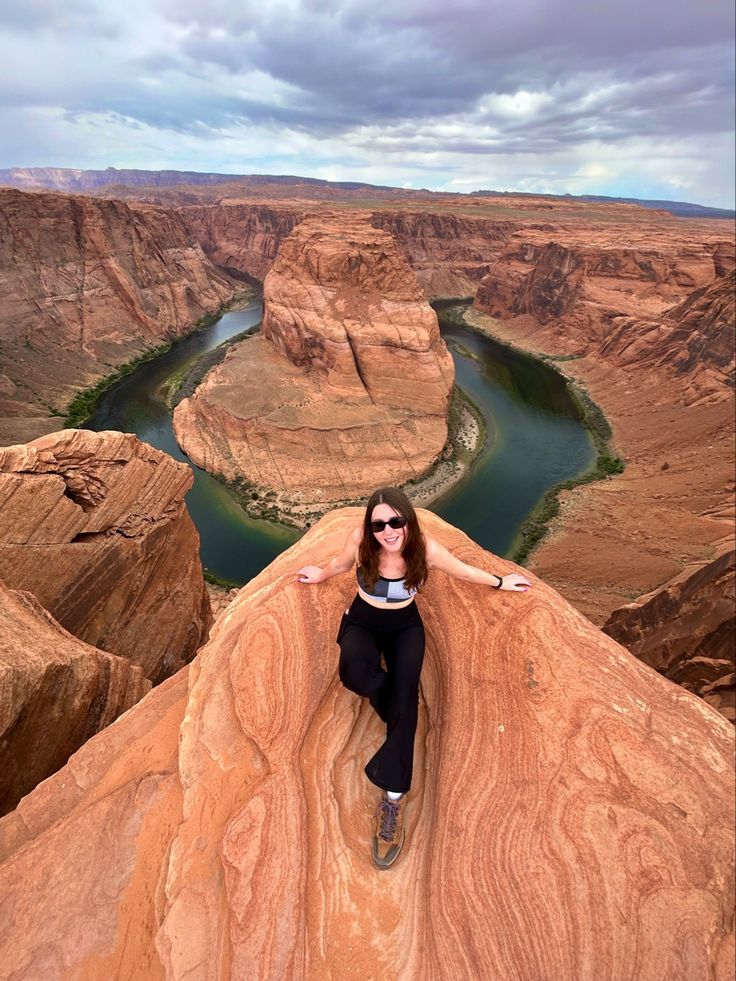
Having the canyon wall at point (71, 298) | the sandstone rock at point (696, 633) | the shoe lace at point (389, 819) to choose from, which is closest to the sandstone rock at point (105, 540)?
the shoe lace at point (389, 819)

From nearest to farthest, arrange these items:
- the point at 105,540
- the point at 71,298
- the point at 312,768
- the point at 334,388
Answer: the point at 312,768, the point at 105,540, the point at 334,388, the point at 71,298

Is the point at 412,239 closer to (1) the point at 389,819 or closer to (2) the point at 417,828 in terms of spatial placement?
(2) the point at 417,828

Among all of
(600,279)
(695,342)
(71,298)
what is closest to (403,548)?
(695,342)

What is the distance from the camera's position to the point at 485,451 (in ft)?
136

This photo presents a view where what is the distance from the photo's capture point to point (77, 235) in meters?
61.2

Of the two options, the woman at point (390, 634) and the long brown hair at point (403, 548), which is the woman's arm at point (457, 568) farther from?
the long brown hair at point (403, 548)

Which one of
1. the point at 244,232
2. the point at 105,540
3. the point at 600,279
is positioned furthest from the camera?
the point at 244,232

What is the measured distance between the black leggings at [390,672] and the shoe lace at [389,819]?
0.56 ft

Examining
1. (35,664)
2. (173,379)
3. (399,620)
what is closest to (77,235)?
(173,379)

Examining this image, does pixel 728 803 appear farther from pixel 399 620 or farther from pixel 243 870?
pixel 243 870

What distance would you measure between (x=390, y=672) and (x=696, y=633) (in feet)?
38.6

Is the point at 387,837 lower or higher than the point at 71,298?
lower

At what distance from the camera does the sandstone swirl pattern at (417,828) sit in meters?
4.24

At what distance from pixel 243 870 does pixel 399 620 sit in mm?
2908
